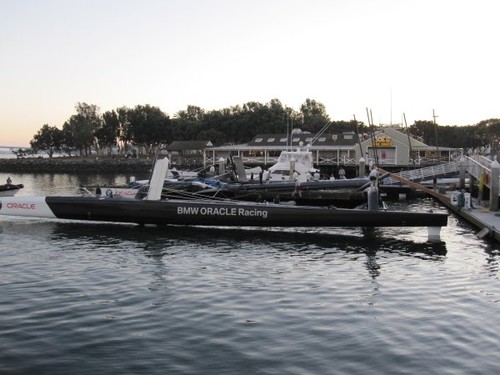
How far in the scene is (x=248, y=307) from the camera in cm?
1190

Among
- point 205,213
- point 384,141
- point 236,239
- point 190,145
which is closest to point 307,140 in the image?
point 384,141

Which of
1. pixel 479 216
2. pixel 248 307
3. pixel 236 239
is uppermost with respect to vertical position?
pixel 479 216

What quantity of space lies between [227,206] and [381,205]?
7.42m

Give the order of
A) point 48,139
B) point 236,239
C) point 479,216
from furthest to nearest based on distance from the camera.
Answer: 1. point 48,139
2. point 479,216
3. point 236,239

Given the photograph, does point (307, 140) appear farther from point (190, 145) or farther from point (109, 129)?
point (109, 129)

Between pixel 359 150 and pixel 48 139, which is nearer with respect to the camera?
pixel 359 150

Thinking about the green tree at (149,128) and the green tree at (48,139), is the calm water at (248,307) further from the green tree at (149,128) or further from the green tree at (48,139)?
the green tree at (48,139)

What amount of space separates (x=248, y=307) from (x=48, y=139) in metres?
144

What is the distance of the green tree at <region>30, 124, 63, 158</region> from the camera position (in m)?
144

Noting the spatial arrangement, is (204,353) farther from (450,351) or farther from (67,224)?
(67,224)

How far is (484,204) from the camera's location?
2989 centimetres

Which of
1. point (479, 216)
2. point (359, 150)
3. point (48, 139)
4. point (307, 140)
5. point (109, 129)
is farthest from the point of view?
point (48, 139)

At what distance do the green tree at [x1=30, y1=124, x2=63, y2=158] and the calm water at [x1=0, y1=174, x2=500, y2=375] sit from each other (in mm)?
131451

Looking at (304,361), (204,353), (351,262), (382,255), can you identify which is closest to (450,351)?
(304,361)
